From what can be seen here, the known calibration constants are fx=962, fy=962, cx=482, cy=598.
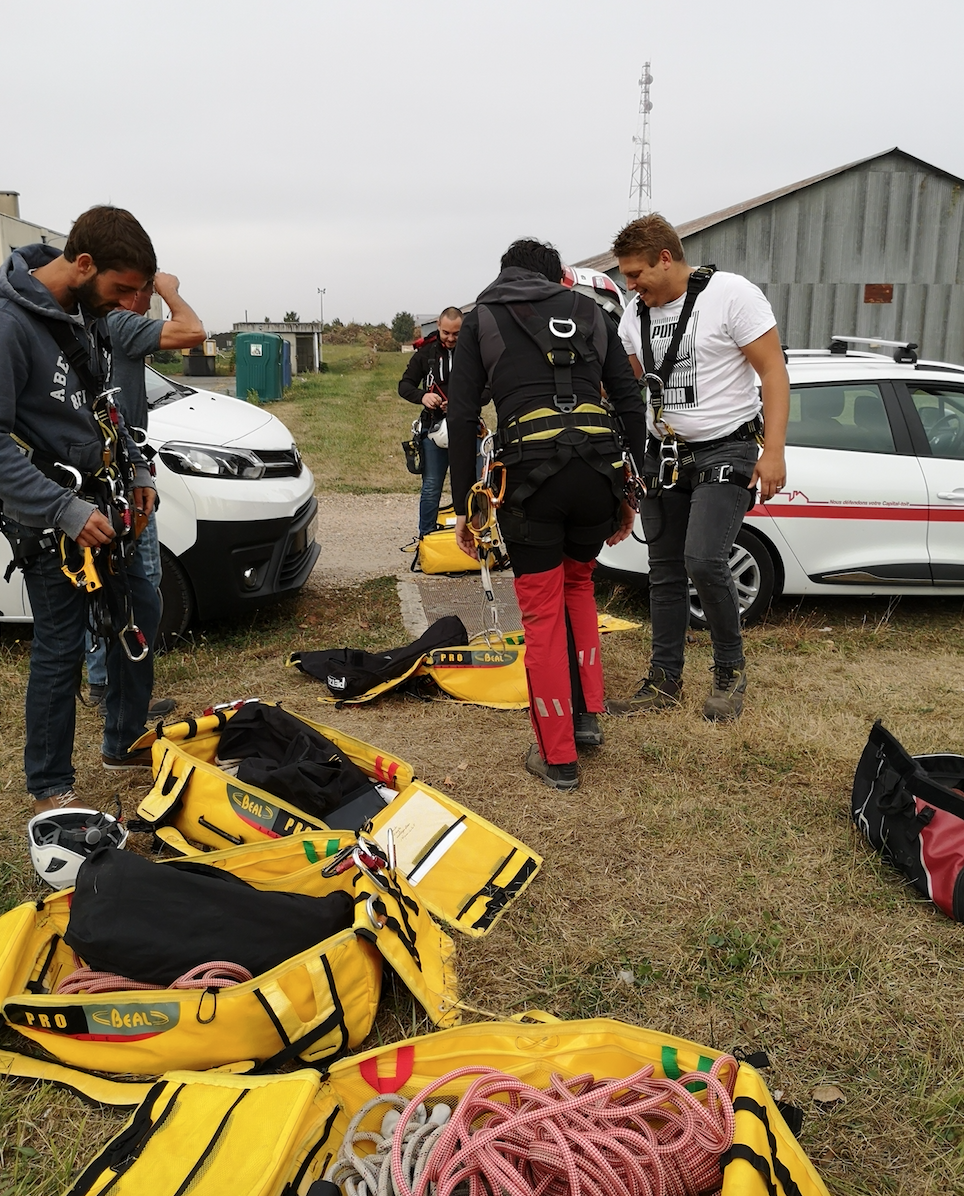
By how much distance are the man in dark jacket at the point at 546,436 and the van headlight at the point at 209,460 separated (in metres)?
2.13

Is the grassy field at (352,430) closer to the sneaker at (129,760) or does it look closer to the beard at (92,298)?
the sneaker at (129,760)

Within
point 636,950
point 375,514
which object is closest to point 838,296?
point 375,514

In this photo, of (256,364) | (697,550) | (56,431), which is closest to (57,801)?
(56,431)

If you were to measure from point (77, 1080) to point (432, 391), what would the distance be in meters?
6.02

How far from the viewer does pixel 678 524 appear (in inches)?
179

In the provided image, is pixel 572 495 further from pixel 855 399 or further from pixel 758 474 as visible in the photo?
pixel 855 399

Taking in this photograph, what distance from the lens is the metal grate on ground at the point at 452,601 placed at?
634 centimetres

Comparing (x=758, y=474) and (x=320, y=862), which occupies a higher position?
(x=758, y=474)

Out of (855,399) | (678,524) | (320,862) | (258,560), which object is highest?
(855,399)

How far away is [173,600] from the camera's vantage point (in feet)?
17.7

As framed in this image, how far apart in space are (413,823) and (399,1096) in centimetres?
127

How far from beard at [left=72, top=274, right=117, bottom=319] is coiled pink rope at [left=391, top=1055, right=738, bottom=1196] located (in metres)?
2.68

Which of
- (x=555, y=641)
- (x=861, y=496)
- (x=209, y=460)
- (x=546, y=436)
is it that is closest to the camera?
(x=546, y=436)

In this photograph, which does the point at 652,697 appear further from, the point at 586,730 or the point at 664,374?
the point at 664,374
